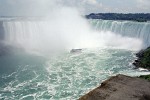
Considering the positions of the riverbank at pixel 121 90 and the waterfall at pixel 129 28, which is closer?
the riverbank at pixel 121 90

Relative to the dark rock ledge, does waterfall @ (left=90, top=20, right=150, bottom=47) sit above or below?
below

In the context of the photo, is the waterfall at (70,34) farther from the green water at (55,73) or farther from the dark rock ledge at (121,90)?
the dark rock ledge at (121,90)

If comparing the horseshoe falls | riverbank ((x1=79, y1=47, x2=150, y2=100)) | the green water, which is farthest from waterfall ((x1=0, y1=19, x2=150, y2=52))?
riverbank ((x1=79, y1=47, x2=150, y2=100))

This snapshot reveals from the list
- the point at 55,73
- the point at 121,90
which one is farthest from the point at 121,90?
the point at 55,73

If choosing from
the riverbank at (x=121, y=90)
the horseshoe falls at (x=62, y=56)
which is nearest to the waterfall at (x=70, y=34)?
the horseshoe falls at (x=62, y=56)

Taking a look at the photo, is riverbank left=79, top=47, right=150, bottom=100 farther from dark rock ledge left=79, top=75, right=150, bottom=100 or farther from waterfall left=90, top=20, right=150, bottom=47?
waterfall left=90, top=20, right=150, bottom=47

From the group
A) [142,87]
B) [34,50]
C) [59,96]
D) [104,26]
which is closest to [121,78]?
[142,87]
